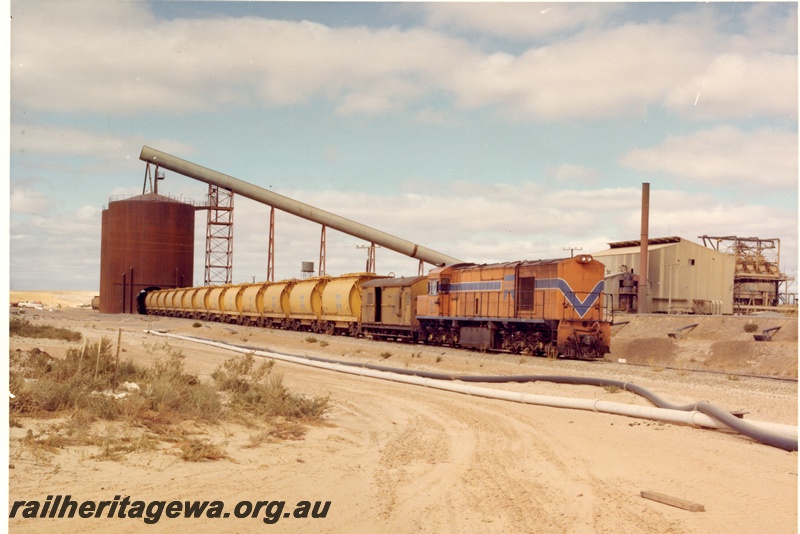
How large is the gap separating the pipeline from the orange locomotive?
745cm

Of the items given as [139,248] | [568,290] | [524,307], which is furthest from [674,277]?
[139,248]

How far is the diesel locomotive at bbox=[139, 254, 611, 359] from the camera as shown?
25562mm

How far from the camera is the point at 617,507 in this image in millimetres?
7355

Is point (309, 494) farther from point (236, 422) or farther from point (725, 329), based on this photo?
point (725, 329)

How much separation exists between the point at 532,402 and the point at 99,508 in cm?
1014

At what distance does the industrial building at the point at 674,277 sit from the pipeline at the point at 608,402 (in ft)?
108

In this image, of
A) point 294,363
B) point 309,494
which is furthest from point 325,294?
point 309,494

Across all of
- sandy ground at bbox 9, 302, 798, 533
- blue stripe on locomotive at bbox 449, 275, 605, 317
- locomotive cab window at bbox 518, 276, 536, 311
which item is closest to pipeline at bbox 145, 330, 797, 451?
sandy ground at bbox 9, 302, 798, 533

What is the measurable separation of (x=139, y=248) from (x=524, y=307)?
53205mm

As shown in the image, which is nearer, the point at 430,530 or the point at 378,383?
the point at 430,530

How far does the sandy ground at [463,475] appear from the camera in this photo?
6840 millimetres

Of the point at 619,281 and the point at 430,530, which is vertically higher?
the point at 619,281

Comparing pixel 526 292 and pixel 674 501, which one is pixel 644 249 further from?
pixel 674 501

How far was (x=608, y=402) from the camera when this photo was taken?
44.5 feet
